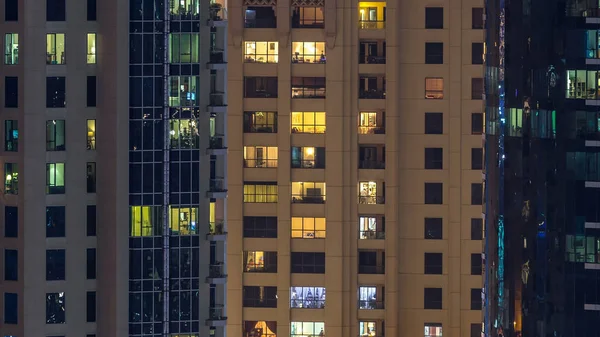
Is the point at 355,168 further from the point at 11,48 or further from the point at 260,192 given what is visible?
the point at 11,48

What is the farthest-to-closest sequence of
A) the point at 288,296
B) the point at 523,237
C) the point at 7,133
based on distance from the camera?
the point at 288,296 < the point at 523,237 < the point at 7,133

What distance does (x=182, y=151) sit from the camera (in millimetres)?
113625

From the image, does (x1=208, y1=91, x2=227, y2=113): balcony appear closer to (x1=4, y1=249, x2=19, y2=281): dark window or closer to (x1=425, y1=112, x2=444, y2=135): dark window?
(x1=4, y1=249, x2=19, y2=281): dark window

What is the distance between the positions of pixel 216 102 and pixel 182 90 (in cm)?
197

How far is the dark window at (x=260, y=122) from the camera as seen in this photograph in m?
144

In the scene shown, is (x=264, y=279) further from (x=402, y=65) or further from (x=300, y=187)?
(x=402, y=65)

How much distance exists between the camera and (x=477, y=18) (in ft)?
472

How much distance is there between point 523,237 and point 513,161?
3.95 metres

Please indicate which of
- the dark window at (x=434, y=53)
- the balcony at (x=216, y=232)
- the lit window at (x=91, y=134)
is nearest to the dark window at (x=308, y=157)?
the dark window at (x=434, y=53)

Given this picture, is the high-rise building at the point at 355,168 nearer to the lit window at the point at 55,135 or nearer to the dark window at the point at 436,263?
the dark window at the point at 436,263

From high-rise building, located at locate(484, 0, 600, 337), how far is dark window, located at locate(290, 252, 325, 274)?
2573 centimetres

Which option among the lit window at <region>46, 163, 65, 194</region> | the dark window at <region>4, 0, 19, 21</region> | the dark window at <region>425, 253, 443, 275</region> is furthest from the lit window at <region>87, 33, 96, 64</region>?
the dark window at <region>425, 253, 443, 275</region>

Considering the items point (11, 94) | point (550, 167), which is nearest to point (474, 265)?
point (550, 167)

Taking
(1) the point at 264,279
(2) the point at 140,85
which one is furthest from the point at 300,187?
(2) the point at 140,85
